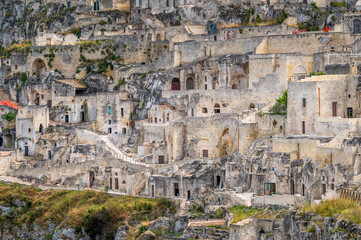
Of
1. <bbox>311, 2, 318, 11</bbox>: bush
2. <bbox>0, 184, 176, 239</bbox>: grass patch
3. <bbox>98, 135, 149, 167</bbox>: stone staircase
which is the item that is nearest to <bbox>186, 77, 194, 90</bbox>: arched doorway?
<bbox>98, 135, 149, 167</bbox>: stone staircase

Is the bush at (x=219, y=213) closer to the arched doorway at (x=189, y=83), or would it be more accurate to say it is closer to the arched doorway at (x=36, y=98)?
the arched doorway at (x=189, y=83)

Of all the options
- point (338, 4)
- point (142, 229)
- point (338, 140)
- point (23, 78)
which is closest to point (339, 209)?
point (338, 140)

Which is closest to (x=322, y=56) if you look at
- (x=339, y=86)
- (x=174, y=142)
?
(x=339, y=86)

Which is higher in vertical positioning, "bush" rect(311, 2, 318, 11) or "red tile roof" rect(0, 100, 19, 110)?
"bush" rect(311, 2, 318, 11)

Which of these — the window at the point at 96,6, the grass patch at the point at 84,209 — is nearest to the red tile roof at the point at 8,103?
the grass patch at the point at 84,209

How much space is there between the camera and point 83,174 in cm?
7519

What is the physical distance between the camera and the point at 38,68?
295ft

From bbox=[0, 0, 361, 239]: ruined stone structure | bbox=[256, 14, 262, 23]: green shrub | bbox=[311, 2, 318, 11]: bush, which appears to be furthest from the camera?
bbox=[256, 14, 262, 23]: green shrub

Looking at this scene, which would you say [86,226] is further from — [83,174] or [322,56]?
[322,56]

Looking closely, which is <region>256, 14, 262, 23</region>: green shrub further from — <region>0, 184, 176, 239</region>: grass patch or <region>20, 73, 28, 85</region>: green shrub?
<region>0, 184, 176, 239</region>: grass patch

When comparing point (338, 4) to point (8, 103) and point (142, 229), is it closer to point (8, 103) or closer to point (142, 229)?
point (8, 103)

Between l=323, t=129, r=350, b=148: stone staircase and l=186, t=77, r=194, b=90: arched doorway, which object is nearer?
l=323, t=129, r=350, b=148: stone staircase

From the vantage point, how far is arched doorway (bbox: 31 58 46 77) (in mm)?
Answer: 89375

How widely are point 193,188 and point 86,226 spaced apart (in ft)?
26.6
